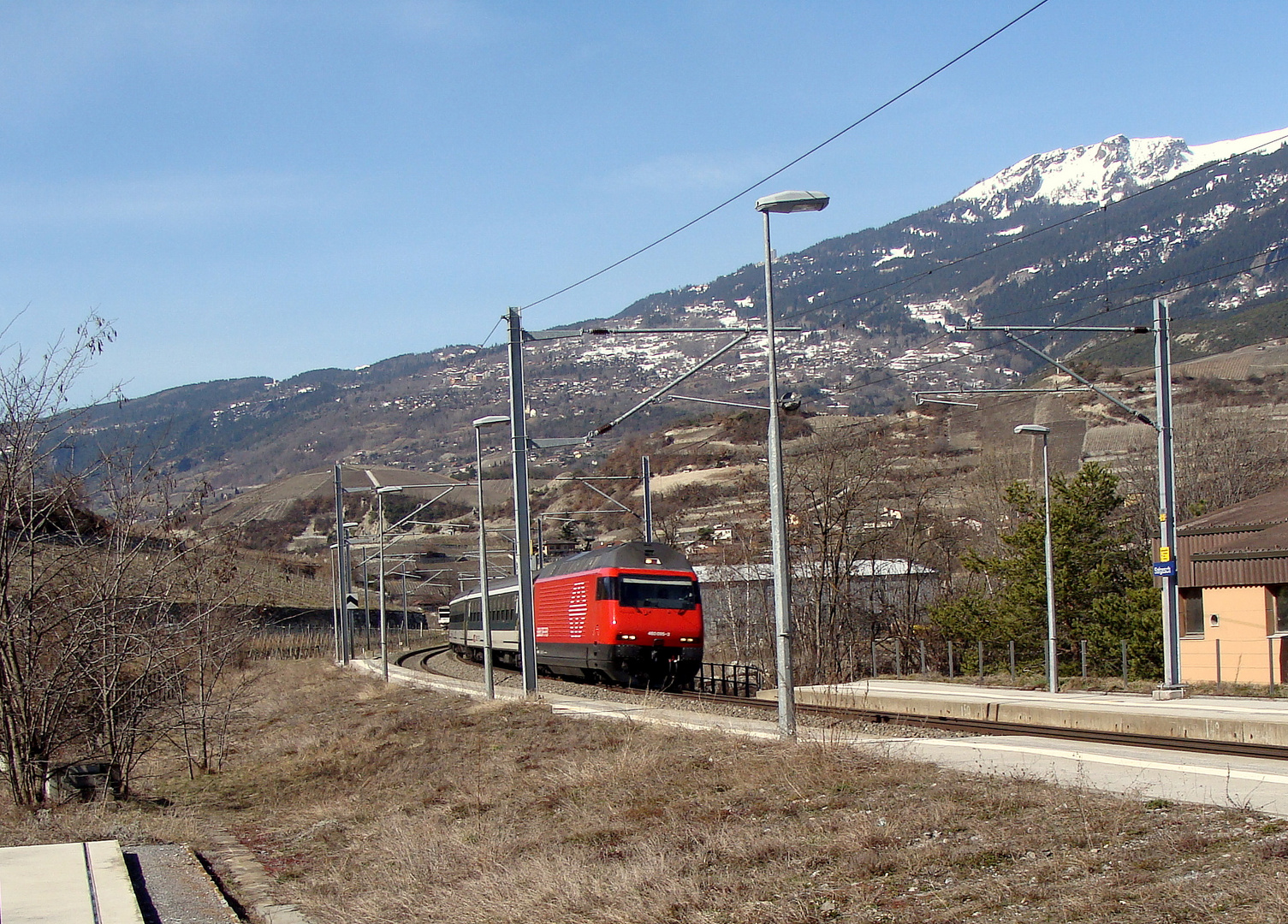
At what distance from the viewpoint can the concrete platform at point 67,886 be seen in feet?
31.6

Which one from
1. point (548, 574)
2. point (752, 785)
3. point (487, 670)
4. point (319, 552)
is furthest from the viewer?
point (319, 552)

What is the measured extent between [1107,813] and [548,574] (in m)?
32.9

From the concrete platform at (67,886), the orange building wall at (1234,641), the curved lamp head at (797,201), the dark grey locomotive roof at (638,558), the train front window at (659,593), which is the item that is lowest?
the orange building wall at (1234,641)

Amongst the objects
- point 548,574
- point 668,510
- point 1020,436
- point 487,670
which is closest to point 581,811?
point 487,670

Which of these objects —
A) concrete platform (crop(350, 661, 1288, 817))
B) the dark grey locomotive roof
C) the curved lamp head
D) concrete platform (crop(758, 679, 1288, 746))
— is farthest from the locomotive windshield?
the curved lamp head

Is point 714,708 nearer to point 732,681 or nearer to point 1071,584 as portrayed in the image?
point 732,681

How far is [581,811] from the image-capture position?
43.3 ft

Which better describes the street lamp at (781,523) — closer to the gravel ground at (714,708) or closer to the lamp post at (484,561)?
the gravel ground at (714,708)

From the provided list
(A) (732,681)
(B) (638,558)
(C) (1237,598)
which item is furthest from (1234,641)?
(A) (732,681)

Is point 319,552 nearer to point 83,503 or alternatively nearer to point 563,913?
point 83,503

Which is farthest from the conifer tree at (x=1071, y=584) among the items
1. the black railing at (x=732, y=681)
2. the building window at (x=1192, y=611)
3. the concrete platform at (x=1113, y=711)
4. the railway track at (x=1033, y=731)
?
the railway track at (x=1033, y=731)

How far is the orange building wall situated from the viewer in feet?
111

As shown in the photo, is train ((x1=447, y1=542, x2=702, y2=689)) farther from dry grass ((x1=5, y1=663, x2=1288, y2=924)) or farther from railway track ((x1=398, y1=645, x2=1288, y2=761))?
dry grass ((x1=5, y1=663, x2=1288, y2=924))

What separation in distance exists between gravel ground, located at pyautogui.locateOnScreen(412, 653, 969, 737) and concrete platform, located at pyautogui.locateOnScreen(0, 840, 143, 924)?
8.03 m
